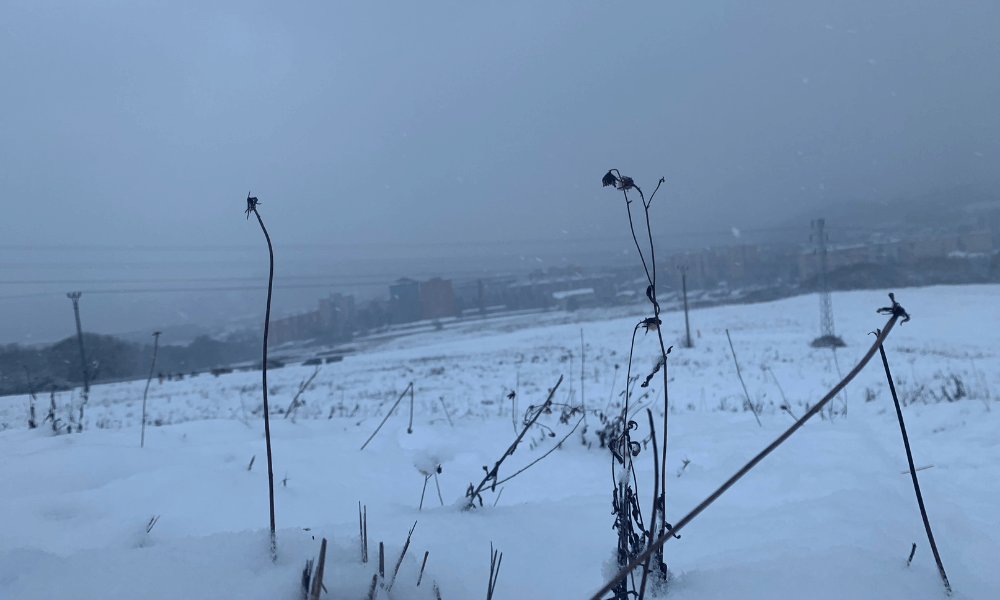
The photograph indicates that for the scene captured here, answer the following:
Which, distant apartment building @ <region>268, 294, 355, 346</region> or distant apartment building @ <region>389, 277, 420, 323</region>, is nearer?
distant apartment building @ <region>268, 294, 355, 346</region>

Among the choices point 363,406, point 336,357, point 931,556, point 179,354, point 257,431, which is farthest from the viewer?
point 336,357

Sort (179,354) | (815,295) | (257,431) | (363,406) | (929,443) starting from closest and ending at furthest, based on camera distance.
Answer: (929,443), (257,431), (363,406), (179,354), (815,295)

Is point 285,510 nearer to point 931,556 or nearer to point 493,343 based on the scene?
point 931,556

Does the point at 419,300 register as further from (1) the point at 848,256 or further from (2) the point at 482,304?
(1) the point at 848,256

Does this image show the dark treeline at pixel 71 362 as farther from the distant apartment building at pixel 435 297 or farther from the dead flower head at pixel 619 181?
the distant apartment building at pixel 435 297

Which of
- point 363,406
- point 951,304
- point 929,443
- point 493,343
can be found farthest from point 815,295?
point 929,443

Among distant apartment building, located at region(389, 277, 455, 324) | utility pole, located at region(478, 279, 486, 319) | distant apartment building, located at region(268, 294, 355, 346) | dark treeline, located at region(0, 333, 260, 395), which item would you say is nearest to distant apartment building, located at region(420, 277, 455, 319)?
distant apartment building, located at region(389, 277, 455, 324)

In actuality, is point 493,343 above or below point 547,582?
below

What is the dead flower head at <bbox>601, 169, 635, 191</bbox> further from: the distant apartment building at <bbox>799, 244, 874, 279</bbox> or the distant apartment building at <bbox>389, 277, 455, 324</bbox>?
the distant apartment building at <bbox>799, 244, 874, 279</bbox>

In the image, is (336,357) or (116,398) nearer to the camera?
(116,398)

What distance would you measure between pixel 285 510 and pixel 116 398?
1405 centimetres

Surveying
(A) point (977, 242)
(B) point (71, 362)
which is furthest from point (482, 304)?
(A) point (977, 242)

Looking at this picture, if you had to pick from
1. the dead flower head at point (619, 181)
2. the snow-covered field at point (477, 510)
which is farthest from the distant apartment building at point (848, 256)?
the dead flower head at point (619, 181)

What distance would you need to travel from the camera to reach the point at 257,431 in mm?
→ 3145
